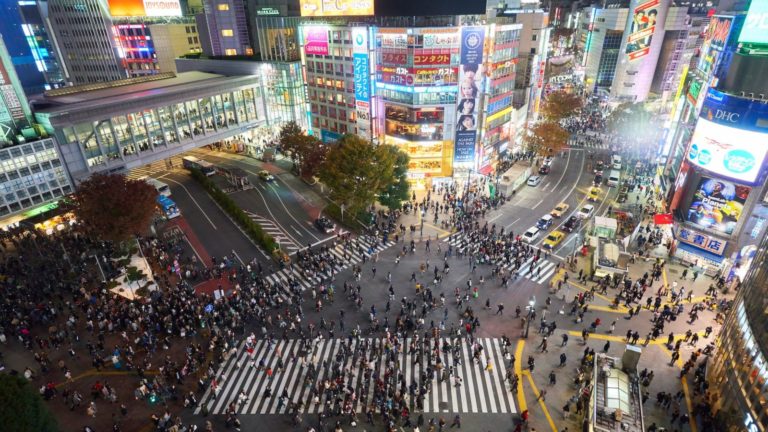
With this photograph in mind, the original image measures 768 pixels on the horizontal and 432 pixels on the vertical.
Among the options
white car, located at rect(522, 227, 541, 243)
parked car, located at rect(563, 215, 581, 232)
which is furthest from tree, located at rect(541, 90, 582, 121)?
white car, located at rect(522, 227, 541, 243)

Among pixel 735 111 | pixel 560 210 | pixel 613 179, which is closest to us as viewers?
pixel 735 111

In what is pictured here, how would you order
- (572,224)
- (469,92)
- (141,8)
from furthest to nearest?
(141,8) < (469,92) < (572,224)

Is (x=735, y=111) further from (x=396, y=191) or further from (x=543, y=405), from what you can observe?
(x=396, y=191)

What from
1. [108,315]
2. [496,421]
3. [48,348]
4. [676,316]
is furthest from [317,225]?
[676,316]

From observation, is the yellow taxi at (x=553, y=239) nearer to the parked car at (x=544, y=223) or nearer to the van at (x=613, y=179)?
the parked car at (x=544, y=223)

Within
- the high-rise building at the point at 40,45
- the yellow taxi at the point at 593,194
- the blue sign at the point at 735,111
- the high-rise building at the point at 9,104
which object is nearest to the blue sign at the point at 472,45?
the yellow taxi at the point at 593,194

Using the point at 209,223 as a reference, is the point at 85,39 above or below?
above

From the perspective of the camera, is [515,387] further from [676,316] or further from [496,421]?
[676,316]

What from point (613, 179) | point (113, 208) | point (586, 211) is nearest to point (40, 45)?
point (113, 208)
